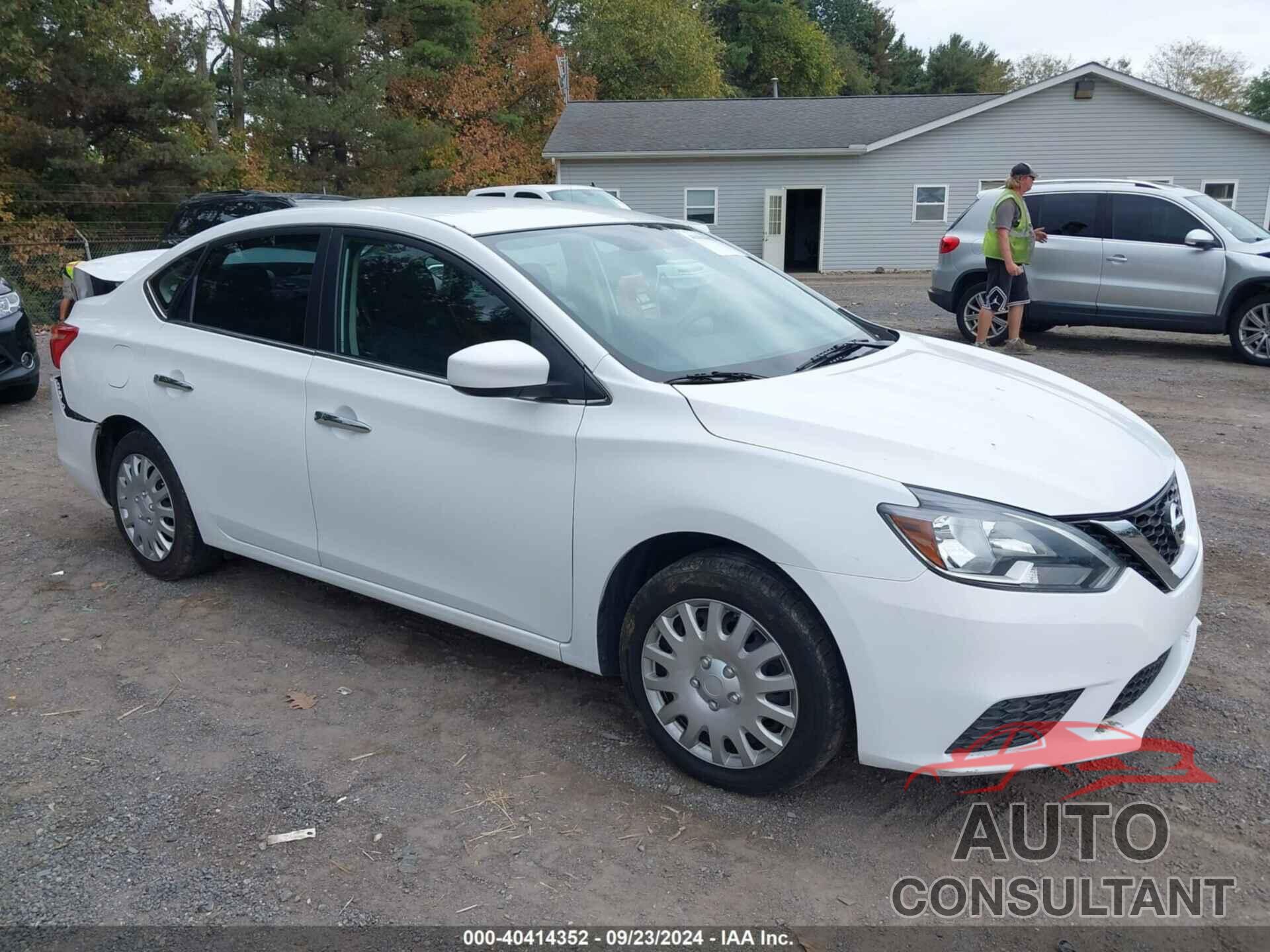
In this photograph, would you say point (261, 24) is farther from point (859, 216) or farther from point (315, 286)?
point (315, 286)

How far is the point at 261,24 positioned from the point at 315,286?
31887 millimetres

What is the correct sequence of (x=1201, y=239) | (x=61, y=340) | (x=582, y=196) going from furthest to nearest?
1. (x=582, y=196)
2. (x=1201, y=239)
3. (x=61, y=340)

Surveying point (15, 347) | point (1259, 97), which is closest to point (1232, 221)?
point (15, 347)

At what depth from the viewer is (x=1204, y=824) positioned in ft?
10.1

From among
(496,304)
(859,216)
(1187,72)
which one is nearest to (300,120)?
(859,216)

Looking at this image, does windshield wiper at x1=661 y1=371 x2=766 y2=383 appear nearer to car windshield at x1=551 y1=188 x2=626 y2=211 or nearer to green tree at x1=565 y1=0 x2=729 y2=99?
car windshield at x1=551 y1=188 x2=626 y2=211

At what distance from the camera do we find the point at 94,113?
2281 cm

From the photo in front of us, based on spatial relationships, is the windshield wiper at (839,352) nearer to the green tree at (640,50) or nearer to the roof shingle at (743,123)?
the roof shingle at (743,123)

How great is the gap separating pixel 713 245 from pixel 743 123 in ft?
83.8

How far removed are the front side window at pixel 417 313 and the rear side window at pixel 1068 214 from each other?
983 cm

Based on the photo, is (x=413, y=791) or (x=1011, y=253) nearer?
(x=413, y=791)

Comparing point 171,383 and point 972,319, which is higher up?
point 171,383

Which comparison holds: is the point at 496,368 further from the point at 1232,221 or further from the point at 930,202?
the point at 930,202


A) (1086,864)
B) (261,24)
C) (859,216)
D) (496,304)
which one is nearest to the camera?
(1086,864)
